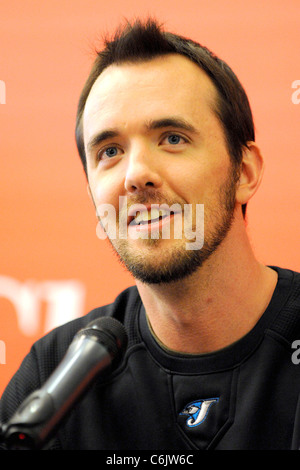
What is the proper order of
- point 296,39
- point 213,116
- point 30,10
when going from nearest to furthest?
point 213,116, point 296,39, point 30,10

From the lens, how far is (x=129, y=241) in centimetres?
106

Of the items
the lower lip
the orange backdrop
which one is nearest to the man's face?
the lower lip

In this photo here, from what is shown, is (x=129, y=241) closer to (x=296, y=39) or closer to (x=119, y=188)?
(x=119, y=188)

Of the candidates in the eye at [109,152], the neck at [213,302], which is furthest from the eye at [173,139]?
the neck at [213,302]

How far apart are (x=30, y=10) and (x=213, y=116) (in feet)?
2.73

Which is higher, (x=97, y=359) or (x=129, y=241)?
(x=129, y=241)

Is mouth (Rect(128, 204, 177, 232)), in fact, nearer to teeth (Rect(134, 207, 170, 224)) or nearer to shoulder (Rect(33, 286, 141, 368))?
teeth (Rect(134, 207, 170, 224))

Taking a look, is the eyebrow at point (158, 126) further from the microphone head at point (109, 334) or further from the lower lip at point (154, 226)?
the microphone head at point (109, 334)

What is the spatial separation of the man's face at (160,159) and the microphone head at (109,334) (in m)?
0.23

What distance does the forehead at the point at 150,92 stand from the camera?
3.49ft

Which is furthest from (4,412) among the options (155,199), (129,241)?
(155,199)

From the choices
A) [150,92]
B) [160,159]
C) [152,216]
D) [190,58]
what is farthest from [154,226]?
[190,58]

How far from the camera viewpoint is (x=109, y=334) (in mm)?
→ 776

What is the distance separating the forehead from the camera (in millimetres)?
1063
